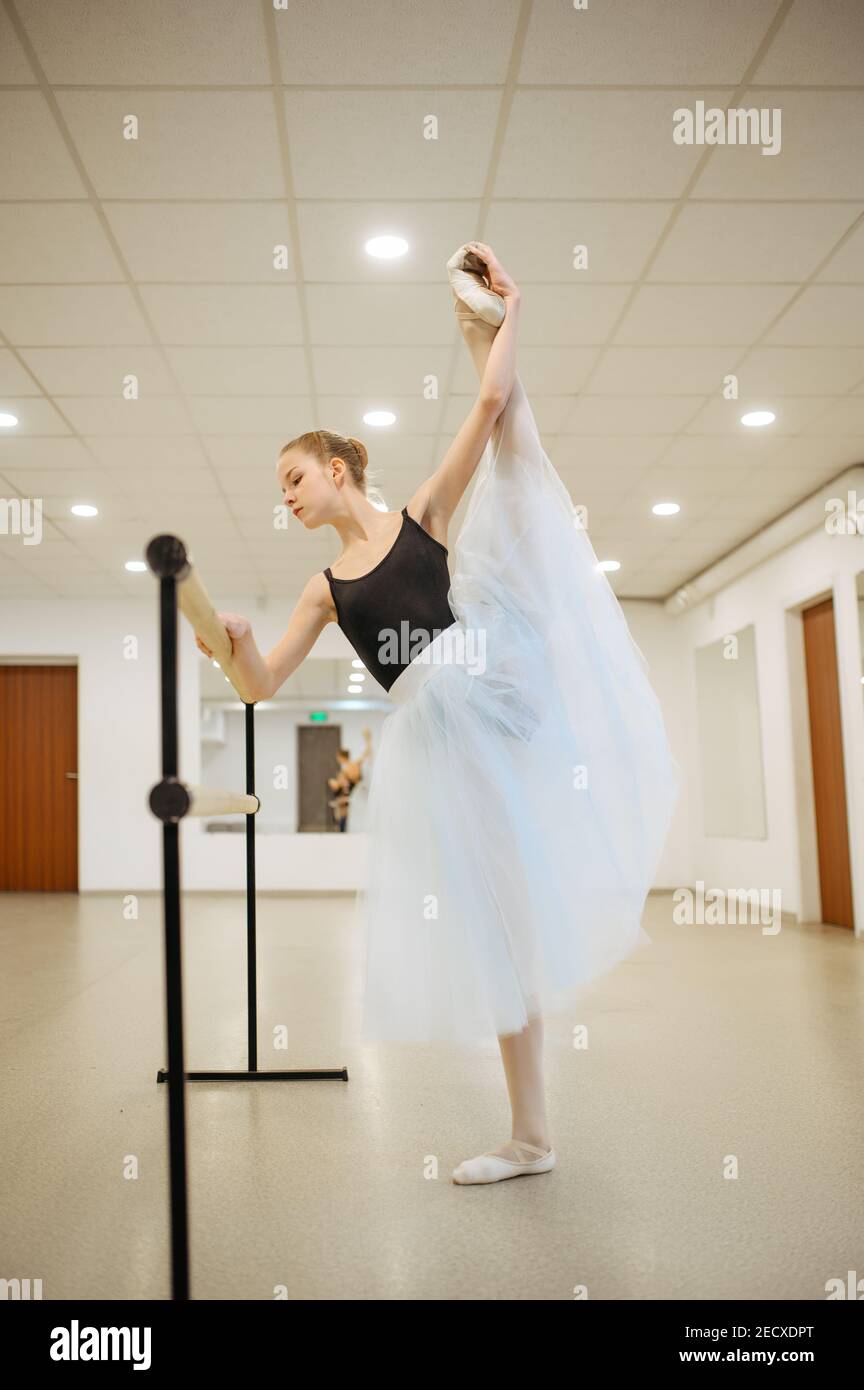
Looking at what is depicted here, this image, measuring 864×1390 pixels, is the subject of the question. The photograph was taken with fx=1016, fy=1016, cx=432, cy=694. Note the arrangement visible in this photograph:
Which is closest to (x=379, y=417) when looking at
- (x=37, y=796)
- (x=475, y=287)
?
(x=475, y=287)

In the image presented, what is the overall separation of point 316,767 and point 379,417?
582 centimetres

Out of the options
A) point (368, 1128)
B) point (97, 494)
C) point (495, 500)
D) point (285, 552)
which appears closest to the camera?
point (495, 500)

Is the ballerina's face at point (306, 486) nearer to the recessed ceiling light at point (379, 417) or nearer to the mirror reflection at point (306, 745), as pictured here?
the recessed ceiling light at point (379, 417)

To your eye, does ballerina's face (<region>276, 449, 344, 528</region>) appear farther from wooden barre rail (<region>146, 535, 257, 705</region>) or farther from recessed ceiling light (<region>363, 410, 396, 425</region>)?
recessed ceiling light (<region>363, 410, 396, 425</region>)

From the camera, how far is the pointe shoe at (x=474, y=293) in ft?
5.79

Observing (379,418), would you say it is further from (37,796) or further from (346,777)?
(37,796)

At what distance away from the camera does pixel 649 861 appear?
175cm

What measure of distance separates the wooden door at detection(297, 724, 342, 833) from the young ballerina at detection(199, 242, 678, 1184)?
819 centimetres

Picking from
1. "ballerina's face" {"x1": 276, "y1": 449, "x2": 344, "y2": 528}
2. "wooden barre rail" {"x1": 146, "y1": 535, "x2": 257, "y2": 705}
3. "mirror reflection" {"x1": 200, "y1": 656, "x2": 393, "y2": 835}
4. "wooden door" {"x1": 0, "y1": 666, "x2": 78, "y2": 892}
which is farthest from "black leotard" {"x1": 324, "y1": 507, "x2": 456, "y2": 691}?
"wooden door" {"x1": 0, "y1": 666, "x2": 78, "y2": 892}

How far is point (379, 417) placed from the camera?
208 inches

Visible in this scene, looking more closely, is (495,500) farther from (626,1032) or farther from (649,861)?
(626,1032)

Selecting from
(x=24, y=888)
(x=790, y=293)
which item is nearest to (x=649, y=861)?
(x=790, y=293)

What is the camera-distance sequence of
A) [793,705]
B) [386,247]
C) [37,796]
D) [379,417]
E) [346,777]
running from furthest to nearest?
1. [346,777]
2. [37,796]
3. [793,705]
4. [379,417]
5. [386,247]

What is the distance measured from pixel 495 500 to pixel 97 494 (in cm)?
510
